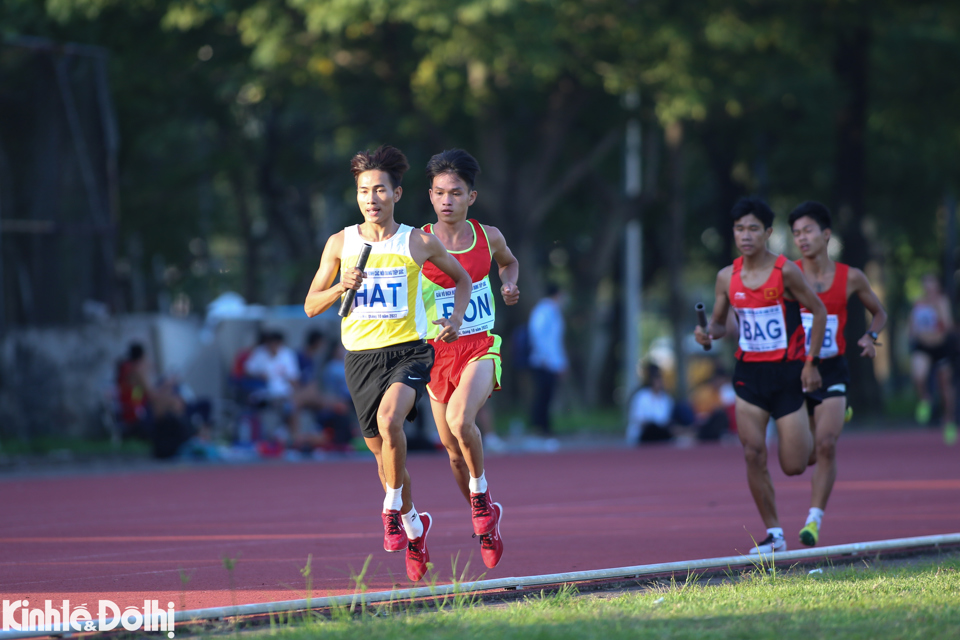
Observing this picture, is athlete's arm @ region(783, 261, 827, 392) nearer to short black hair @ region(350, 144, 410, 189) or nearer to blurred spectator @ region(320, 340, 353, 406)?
short black hair @ region(350, 144, 410, 189)

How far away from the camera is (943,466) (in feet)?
47.1

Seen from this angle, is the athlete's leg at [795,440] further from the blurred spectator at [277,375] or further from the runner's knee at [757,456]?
the blurred spectator at [277,375]

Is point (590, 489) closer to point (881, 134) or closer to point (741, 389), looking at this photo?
point (741, 389)

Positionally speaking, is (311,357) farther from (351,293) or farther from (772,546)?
(351,293)

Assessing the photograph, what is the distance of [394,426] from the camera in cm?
682

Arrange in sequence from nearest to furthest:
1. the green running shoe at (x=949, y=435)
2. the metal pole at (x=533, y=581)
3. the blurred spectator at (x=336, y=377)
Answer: the metal pole at (x=533, y=581) < the blurred spectator at (x=336, y=377) < the green running shoe at (x=949, y=435)

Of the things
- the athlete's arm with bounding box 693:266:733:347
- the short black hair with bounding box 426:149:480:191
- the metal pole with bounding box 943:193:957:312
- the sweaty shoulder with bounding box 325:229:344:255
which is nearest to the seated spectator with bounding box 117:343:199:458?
the athlete's arm with bounding box 693:266:733:347

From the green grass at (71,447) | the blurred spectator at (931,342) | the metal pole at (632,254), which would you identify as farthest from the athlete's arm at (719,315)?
the metal pole at (632,254)

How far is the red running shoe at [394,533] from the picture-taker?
6.71 m

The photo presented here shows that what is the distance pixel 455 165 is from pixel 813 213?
9.59 feet

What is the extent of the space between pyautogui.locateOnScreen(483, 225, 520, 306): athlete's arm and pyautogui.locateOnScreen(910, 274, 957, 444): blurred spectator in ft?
45.5

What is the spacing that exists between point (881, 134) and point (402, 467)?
77.7ft

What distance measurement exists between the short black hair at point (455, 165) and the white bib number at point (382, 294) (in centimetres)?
84

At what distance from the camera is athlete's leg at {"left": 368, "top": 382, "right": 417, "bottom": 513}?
6812 millimetres
